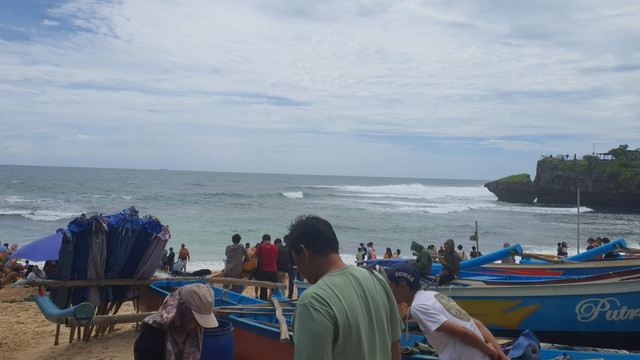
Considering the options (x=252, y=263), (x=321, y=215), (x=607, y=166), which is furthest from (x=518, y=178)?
(x=252, y=263)

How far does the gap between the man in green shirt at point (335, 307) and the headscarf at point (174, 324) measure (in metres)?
0.98

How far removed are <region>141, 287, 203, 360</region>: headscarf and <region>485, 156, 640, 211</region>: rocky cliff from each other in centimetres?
5252

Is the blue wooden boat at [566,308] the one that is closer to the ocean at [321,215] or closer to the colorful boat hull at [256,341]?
the colorful boat hull at [256,341]

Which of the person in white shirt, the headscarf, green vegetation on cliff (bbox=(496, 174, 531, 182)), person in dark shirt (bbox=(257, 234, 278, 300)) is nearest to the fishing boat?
person in dark shirt (bbox=(257, 234, 278, 300))

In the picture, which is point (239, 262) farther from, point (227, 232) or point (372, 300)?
point (227, 232)

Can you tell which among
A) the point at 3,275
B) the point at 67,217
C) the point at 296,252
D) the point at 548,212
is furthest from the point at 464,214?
the point at 296,252

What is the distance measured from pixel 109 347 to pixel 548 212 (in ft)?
159

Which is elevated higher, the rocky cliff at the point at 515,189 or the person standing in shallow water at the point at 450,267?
the rocky cliff at the point at 515,189

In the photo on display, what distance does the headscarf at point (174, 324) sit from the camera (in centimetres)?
291

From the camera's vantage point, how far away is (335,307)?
81.0 inches

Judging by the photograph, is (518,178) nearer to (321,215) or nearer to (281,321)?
(321,215)

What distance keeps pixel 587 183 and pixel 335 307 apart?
54329 millimetres

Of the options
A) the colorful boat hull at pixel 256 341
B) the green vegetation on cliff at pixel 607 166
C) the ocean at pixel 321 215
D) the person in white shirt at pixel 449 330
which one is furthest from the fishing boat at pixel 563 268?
the green vegetation on cliff at pixel 607 166

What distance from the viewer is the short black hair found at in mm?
2344
